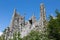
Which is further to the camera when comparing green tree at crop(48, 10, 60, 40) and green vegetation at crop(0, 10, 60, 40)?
green tree at crop(48, 10, 60, 40)

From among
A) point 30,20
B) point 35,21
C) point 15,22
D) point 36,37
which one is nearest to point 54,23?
point 36,37

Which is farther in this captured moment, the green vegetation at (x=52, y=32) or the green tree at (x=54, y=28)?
the green tree at (x=54, y=28)

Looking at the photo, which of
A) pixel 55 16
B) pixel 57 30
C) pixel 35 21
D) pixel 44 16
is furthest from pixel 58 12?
pixel 35 21

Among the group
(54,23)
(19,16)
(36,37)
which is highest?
(19,16)

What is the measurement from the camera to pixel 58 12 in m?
43.2

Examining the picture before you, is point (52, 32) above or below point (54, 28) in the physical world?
below

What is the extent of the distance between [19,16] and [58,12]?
31025 mm

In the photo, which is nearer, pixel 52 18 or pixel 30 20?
pixel 52 18

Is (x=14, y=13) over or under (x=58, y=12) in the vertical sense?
over

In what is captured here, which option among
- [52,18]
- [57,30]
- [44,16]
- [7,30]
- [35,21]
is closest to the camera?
[57,30]

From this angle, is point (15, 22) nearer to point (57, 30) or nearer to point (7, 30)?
→ point (7, 30)

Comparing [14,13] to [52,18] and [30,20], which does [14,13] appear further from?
[52,18]

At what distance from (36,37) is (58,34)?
5.45m

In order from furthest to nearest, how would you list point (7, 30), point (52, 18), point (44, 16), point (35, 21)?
point (7, 30) < point (35, 21) < point (44, 16) < point (52, 18)
